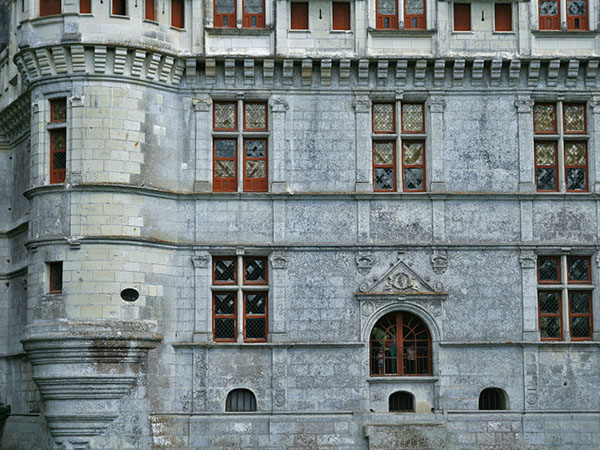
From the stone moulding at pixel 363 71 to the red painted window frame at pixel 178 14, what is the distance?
1082 millimetres

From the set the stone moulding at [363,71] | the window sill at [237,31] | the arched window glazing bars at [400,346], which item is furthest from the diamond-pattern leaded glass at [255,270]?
the window sill at [237,31]

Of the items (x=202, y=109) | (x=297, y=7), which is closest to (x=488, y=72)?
(x=297, y=7)

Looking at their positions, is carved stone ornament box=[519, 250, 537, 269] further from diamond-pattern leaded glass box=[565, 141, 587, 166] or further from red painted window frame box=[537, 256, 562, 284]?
diamond-pattern leaded glass box=[565, 141, 587, 166]

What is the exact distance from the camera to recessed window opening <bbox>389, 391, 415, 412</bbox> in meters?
30.5

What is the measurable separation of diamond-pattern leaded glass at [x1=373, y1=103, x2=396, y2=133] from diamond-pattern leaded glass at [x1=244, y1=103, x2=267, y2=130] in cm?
295

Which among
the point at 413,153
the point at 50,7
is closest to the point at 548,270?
the point at 413,153

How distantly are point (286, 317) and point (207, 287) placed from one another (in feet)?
7.18

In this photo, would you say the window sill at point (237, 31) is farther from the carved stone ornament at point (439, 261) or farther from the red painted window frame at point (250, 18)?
the carved stone ornament at point (439, 261)

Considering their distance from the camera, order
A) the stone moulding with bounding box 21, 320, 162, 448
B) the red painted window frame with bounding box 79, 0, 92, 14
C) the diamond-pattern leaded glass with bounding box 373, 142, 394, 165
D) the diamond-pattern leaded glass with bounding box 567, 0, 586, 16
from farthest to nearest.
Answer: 1. the diamond-pattern leaded glass with bounding box 567, 0, 586, 16
2. the diamond-pattern leaded glass with bounding box 373, 142, 394, 165
3. the red painted window frame with bounding box 79, 0, 92, 14
4. the stone moulding with bounding box 21, 320, 162, 448

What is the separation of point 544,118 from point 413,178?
3.95 metres

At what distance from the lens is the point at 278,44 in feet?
102

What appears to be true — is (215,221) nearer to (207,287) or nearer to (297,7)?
(207,287)

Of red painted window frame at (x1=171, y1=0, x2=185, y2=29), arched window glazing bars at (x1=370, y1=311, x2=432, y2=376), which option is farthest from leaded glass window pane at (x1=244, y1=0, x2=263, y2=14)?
arched window glazing bars at (x1=370, y1=311, x2=432, y2=376)

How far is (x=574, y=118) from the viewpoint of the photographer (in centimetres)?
3177
